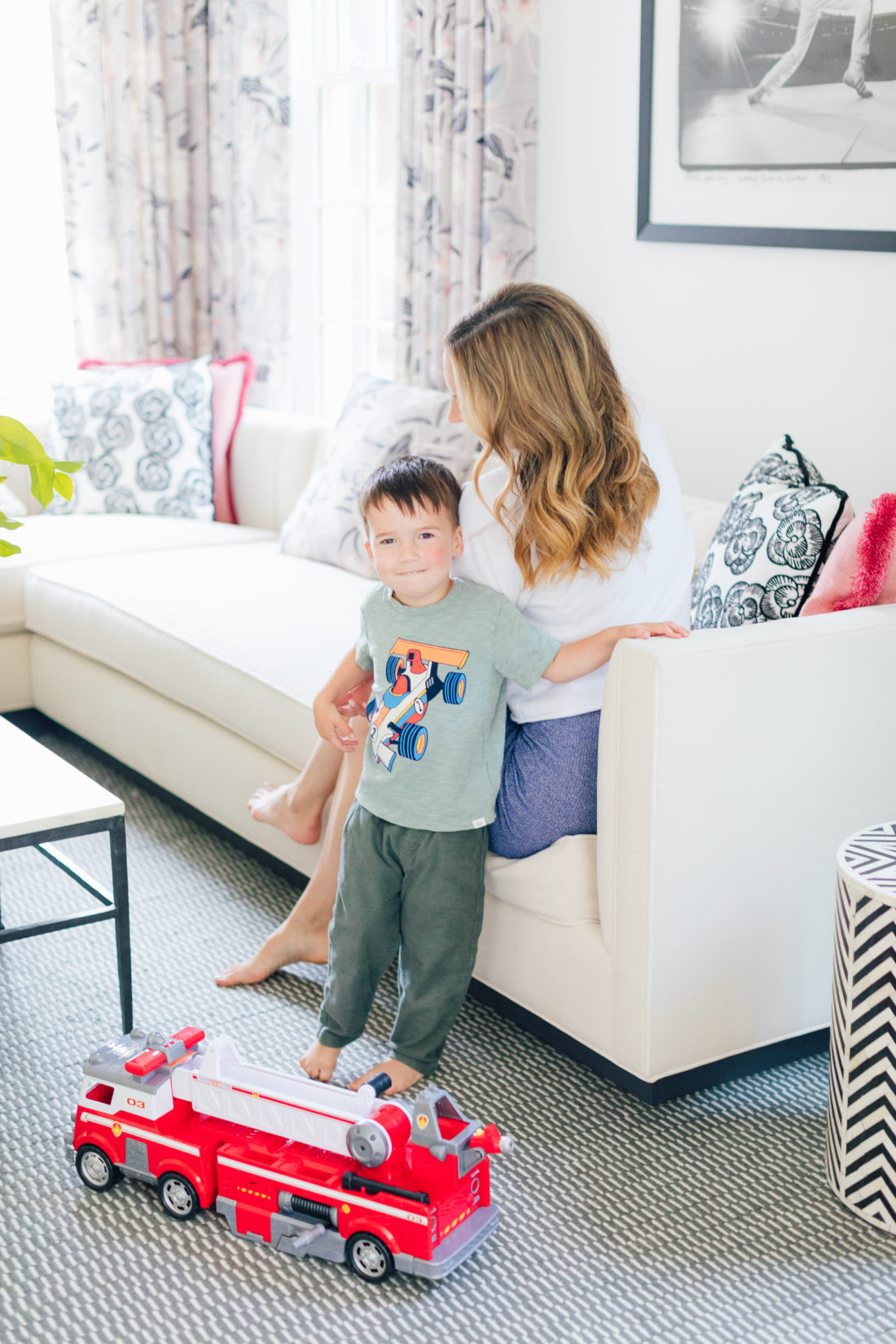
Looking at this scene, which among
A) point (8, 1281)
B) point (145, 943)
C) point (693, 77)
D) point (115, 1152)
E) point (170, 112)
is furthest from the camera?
point (170, 112)

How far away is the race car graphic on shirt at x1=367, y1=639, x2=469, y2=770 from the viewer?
186cm

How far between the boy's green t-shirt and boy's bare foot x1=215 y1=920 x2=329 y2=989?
1.34 feet

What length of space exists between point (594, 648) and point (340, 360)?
2905mm

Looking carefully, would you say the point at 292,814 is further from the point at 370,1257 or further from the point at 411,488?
the point at 370,1257

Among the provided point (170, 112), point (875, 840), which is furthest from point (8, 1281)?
point (170, 112)

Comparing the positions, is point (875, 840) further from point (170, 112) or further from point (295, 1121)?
point (170, 112)

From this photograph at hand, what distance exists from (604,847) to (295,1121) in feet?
1.77

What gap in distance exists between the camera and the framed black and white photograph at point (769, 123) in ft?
8.14

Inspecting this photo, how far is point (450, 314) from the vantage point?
11.9ft

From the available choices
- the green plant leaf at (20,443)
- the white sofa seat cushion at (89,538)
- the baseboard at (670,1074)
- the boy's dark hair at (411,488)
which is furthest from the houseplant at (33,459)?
the white sofa seat cushion at (89,538)

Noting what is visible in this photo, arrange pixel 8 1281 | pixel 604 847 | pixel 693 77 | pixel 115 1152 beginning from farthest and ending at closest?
pixel 693 77 < pixel 604 847 < pixel 115 1152 < pixel 8 1281

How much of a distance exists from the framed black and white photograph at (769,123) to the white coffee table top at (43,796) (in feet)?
5.61

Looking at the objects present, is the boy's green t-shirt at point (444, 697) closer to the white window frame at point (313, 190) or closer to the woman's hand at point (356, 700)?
the woman's hand at point (356, 700)

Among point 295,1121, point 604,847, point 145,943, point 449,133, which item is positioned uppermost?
point 449,133
